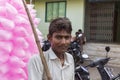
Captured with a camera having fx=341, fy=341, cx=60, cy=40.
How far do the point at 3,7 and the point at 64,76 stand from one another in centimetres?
61

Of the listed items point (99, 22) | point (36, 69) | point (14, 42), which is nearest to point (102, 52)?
point (99, 22)

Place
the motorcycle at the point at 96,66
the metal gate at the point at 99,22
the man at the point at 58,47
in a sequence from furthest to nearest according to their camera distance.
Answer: the metal gate at the point at 99,22 < the motorcycle at the point at 96,66 < the man at the point at 58,47

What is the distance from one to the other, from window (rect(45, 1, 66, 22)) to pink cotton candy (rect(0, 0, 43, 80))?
1405 centimetres

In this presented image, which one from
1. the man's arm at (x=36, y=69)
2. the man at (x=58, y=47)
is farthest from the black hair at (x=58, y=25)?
the man's arm at (x=36, y=69)

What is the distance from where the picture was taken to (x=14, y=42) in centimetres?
215

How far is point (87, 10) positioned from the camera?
15.9 metres

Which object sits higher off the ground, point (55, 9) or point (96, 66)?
point (55, 9)

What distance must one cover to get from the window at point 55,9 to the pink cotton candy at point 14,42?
46.1ft

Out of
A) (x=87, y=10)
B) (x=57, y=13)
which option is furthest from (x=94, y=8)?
(x=57, y=13)

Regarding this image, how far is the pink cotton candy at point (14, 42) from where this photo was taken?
2094 mm

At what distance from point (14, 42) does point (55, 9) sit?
14.9 m

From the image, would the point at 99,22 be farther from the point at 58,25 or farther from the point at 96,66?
the point at 58,25

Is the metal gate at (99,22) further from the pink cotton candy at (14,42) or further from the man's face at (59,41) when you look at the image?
the man's face at (59,41)

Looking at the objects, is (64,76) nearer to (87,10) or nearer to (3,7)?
(3,7)
